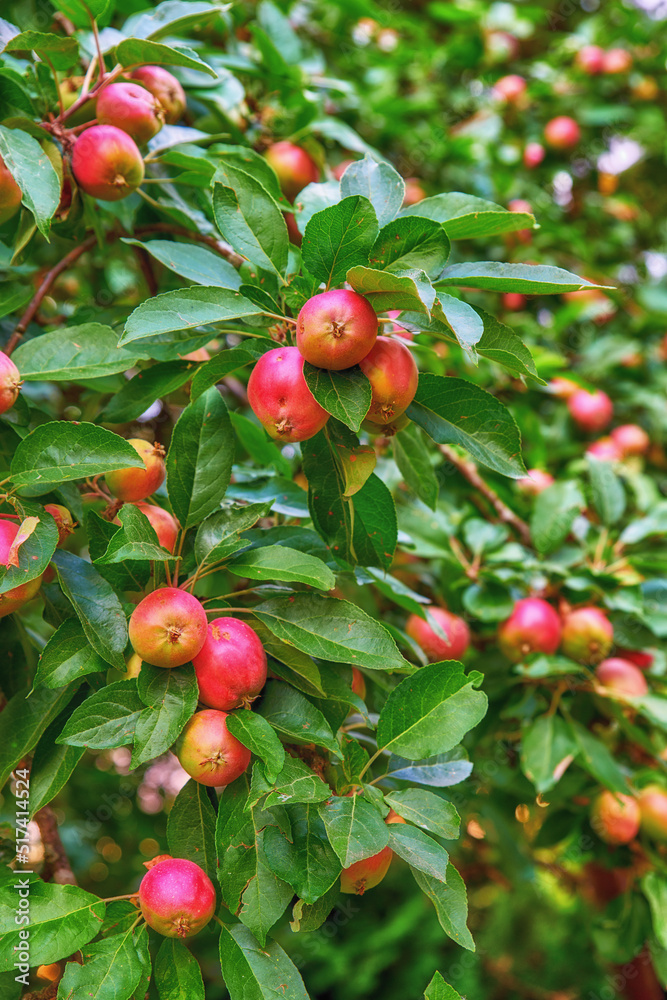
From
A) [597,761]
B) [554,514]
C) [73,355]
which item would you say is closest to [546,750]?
[597,761]

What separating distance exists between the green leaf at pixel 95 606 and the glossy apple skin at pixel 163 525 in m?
0.07

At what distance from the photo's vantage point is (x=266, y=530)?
771mm

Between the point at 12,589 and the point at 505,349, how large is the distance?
456 millimetres

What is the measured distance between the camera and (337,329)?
59cm

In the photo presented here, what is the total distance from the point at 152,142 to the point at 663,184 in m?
1.97

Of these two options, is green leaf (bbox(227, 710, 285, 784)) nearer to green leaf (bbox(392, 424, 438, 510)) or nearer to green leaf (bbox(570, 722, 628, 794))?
green leaf (bbox(392, 424, 438, 510))

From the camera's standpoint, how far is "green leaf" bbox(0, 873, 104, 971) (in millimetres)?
601

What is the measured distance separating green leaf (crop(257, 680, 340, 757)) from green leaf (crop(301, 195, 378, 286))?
36 cm

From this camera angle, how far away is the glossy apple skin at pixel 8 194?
732mm

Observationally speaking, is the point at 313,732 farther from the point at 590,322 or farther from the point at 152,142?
the point at 590,322

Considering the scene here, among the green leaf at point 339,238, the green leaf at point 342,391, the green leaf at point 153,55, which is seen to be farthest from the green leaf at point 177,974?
the green leaf at point 153,55

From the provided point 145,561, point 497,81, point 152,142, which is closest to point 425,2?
point 497,81

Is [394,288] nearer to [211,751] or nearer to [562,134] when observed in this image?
[211,751]

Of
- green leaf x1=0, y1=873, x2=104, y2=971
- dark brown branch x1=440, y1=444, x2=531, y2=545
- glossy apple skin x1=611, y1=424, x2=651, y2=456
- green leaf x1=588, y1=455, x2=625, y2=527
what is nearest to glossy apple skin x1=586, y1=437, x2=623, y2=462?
glossy apple skin x1=611, y1=424, x2=651, y2=456
